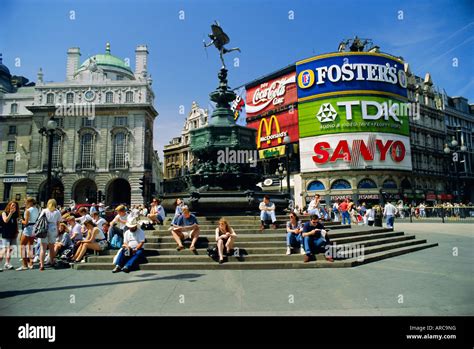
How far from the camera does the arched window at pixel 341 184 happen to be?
42.6 metres

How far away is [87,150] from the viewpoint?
50094mm

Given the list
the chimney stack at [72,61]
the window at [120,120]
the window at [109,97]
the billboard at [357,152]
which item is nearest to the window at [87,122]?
the window at [120,120]

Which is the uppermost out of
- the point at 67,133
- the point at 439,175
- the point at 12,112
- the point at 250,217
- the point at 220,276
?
the point at 12,112

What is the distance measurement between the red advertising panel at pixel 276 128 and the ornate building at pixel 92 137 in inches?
815

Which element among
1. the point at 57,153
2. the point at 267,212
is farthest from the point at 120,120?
the point at 267,212

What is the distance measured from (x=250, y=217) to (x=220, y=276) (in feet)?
13.9

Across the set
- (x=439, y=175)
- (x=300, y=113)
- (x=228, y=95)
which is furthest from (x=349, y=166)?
(x=228, y=95)

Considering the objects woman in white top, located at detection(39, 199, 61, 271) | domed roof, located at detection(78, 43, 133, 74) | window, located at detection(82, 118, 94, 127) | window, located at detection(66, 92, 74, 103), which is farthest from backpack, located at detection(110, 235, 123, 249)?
domed roof, located at detection(78, 43, 133, 74)

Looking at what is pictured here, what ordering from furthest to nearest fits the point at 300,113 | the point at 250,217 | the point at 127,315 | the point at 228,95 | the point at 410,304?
the point at 300,113, the point at 228,95, the point at 250,217, the point at 410,304, the point at 127,315

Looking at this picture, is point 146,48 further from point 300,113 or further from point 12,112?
point 300,113

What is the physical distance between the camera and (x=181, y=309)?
442cm

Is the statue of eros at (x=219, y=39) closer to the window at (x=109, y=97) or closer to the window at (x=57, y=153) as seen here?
the window at (x=109, y=97)

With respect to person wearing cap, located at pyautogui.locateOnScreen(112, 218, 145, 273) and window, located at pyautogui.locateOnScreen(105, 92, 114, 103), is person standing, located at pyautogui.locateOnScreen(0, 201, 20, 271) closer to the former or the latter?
person wearing cap, located at pyautogui.locateOnScreen(112, 218, 145, 273)

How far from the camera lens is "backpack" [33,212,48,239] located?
7338mm
